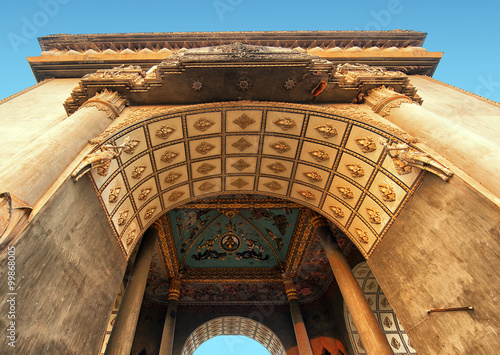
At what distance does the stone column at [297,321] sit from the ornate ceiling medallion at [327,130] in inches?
339

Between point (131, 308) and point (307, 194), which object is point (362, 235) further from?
point (131, 308)

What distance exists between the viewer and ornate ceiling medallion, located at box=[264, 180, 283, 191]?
9.70m

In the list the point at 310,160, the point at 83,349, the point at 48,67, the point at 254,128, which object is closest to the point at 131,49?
the point at 48,67

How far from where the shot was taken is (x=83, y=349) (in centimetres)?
500

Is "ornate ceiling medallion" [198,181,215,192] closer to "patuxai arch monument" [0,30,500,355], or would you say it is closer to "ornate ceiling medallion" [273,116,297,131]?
"patuxai arch monument" [0,30,500,355]

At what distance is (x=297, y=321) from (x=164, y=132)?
32.7 ft

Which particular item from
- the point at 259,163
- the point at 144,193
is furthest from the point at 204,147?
the point at 144,193

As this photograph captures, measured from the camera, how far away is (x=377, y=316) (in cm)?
1264

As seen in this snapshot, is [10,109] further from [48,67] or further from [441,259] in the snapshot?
[441,259]

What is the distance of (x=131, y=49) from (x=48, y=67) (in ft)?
11.4

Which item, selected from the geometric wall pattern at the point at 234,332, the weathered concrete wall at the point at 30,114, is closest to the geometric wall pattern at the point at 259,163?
the weathered concrete wall at the point at 30,114

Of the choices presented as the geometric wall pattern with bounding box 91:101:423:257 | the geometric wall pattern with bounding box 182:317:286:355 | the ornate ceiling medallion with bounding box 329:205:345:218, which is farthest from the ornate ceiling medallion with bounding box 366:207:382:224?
the geometric wall pattern with bounding box 182:317:286:355

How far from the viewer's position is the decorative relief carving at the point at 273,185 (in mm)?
9695

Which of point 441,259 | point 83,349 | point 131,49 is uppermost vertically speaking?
point 131,49
